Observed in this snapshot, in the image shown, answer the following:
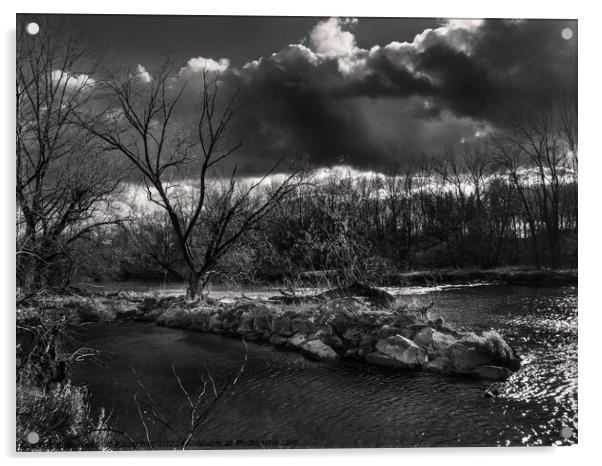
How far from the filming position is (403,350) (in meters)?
4.00

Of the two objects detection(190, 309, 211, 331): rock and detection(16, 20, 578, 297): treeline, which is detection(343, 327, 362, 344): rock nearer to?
detection(16, 20, 578, 297): treeline

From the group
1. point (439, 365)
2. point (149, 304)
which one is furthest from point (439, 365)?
point (149, 304)

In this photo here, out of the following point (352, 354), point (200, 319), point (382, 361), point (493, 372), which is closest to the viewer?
point (493, 372)

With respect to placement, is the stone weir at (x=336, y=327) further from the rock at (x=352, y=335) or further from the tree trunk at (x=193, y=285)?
the tree trunk at (x=193, y=285)

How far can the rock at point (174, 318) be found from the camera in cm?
425

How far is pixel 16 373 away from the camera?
3391 millimetres

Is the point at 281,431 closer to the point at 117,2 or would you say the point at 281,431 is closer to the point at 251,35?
the point at 251,35

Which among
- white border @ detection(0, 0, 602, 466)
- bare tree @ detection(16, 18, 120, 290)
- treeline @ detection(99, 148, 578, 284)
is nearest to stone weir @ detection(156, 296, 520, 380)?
treeline @ detection(99, 148, 578, 284)

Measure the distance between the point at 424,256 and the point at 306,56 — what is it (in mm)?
2367

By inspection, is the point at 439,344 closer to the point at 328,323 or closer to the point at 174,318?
the point at 328,323

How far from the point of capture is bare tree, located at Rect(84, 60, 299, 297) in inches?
156
